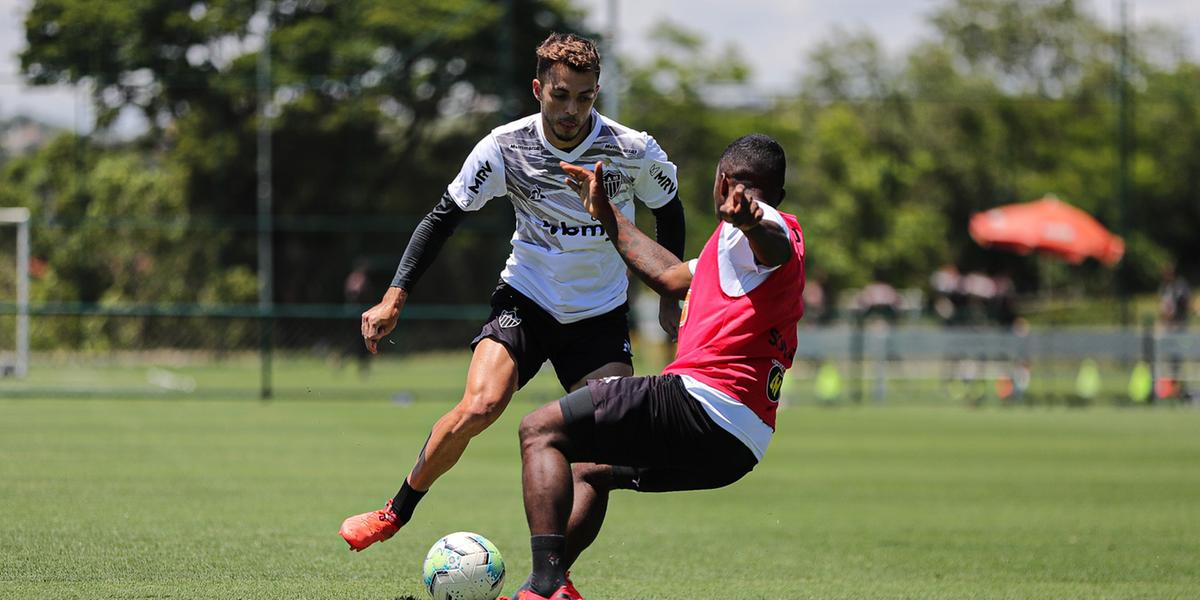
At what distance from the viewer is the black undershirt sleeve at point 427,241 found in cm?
635

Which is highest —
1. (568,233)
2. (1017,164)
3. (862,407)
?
(1017,164)

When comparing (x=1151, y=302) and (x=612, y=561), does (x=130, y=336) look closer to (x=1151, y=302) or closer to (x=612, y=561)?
(x=612, y=561)

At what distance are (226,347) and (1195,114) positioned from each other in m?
44.3

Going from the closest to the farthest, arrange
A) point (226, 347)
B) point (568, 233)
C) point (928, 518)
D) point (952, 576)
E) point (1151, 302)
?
point (568, 233) → point (952, 576) → point (928, 518) → point (226, 347) → point (1151, 302)

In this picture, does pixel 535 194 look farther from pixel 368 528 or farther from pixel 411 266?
pixel 368 528

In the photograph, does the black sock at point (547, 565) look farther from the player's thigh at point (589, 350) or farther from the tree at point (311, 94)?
the tree at point (311, 94)

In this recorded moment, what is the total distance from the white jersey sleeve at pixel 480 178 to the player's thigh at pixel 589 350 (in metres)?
0.69

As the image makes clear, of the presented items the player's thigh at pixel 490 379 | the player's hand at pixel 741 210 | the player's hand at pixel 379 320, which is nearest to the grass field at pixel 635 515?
the player's thigh at pixel 490 379

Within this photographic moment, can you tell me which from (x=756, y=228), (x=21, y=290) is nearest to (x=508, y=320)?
(x=756, y=228)

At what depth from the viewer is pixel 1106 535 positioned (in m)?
9.46

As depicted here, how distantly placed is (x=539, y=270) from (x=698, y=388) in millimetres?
1560

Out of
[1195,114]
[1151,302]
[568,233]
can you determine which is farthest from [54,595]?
[1195,114]

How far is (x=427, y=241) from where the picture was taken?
644 centimetres

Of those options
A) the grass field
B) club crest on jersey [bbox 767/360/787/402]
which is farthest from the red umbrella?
club crest on jersey [bbox 767/360/787/402]
